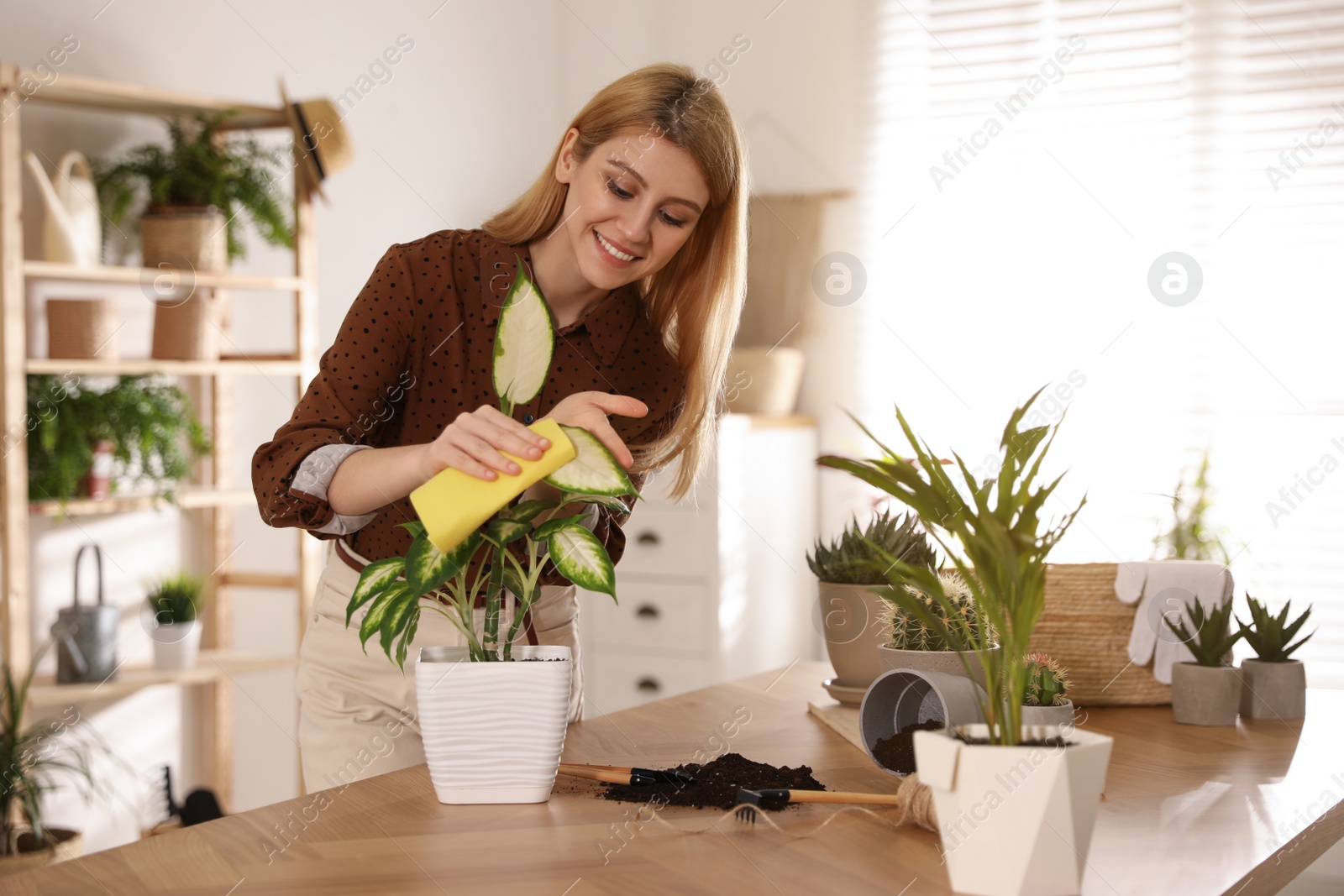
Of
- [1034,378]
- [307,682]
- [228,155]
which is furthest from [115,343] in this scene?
[1034,378]

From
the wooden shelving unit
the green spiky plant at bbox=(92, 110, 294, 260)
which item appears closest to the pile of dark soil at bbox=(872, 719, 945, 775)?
the wooden shelving unit

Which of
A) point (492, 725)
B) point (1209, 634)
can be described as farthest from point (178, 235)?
point (1209, 634)

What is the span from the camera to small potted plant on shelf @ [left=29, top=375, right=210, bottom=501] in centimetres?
253

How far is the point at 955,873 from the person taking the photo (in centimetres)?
81

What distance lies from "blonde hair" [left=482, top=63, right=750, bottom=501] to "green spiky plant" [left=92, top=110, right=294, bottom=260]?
1.54 m

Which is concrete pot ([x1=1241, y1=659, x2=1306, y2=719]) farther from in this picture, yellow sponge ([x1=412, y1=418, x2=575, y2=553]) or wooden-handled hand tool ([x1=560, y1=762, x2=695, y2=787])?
yellow sponge ([x1=412, y1=418, x2=575, y2=553])

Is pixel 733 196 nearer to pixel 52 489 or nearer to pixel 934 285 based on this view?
pixel 52 489

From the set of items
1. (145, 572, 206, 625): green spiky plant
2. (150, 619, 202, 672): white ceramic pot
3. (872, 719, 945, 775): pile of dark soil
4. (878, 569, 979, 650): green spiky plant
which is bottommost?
(150, 619, 202, 672): white ceramic pot

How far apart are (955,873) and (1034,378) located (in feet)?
9.80

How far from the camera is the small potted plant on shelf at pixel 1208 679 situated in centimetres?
136

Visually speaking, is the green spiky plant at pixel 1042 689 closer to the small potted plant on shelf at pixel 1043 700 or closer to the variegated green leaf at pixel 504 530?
the small potted plant on shelf at pixel 1043 700

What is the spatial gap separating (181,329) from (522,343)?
206 cm

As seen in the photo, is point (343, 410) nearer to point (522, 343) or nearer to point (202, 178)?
point (522, 343)

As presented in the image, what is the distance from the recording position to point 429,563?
965mm
